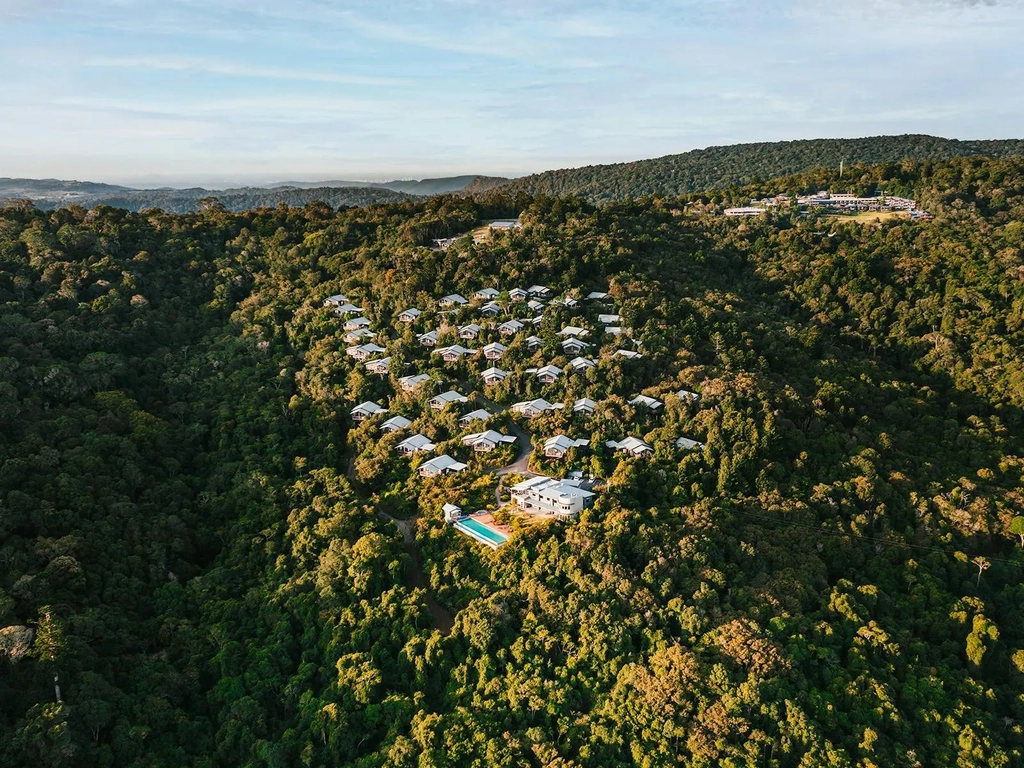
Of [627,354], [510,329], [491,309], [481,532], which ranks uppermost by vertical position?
[491,309]

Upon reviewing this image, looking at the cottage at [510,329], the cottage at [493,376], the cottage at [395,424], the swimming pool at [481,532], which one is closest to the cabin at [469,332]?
the cottage at [510,329]

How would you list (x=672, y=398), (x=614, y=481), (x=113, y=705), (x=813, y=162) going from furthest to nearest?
(x=813, y=162), (x=672, y=398), (x=614, y=481), (x=113, y=705)

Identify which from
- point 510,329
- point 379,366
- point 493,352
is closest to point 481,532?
point 493,352

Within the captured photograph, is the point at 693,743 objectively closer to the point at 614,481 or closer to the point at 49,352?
the point at 614,481

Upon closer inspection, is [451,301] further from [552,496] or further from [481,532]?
[481,532]

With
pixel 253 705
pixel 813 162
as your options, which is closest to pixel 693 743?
pixel 253 705

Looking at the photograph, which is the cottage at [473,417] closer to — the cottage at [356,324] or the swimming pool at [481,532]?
the swimming pool at [481,532]
